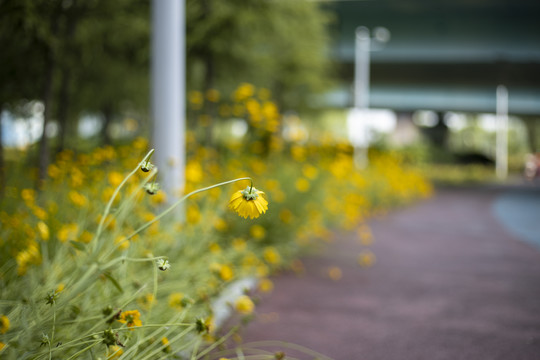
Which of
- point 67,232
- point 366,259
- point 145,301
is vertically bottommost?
point 366,259

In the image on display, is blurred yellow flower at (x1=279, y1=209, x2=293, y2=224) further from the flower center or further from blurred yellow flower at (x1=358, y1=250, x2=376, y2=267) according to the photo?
the flower center

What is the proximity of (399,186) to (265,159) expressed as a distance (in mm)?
6629

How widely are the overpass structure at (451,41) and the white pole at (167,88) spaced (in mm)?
17469

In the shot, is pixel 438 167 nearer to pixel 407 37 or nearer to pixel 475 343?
pixel 407 37

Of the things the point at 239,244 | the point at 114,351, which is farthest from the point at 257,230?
the point at 114,351

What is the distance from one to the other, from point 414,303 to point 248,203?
3391 millimetres

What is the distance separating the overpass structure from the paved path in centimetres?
1584

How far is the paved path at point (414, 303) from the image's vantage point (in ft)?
11.6

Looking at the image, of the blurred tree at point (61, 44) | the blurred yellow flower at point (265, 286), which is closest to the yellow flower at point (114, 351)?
the blurred yellow flower at point (265, 286)

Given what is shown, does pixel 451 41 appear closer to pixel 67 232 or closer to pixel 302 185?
pixel 302 185

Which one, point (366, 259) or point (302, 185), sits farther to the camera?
point (302, 185)

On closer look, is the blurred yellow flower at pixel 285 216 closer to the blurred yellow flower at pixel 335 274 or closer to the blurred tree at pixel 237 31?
the blurred yellow flower at pixel 335 274

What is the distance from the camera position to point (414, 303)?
15.0ft

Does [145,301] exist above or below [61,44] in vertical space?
below
